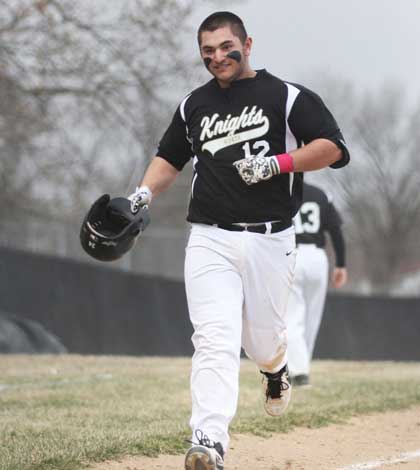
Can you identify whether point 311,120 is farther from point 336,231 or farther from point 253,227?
point 336,231

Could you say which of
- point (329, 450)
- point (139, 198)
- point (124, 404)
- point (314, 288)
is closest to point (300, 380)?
point (314, 288)

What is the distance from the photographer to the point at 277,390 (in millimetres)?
6016

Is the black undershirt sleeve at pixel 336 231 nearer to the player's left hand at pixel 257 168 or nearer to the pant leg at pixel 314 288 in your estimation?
the pant leg at pixel 314 288

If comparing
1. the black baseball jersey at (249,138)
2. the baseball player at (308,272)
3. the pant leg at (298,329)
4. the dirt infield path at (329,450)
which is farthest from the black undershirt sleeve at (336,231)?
the black baseball jersey at (249,138)

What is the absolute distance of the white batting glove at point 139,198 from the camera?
17.7 feet

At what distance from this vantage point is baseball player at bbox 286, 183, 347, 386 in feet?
31.9

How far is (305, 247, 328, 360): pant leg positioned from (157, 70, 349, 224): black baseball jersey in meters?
4.74

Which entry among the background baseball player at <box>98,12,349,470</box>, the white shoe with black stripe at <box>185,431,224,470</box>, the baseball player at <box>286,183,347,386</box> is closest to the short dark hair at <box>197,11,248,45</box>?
the background baseball player at <box>98,12,349,470</box>

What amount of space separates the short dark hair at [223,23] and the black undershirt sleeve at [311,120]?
47 centimetres

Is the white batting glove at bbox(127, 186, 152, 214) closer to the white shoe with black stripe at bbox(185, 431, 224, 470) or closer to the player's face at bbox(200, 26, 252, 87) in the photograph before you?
the player's face at bbox(200, 26, 252, 87)

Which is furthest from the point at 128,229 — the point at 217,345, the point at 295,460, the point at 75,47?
the point at 75,47

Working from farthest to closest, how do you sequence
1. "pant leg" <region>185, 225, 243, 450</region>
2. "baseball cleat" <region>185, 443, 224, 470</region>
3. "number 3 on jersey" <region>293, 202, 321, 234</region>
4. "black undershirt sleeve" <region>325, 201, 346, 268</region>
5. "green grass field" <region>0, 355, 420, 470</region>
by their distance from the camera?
"black undershirt sleeve" <region>325, 201, 346, 268</region>, "number 3 on jersey" <region>293, 202, 321, 234</region>, "green grass field" <region>0, 355, 420, 470</region>, "pant leg" <region>185, 225, 243, 450</region>, "baseball cleat" <region>185, 443, 224, 470</region>

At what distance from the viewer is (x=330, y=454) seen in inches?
242

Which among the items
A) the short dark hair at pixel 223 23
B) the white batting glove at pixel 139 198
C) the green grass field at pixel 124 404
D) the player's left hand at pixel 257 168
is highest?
the short dark hair at pixel 223 23
